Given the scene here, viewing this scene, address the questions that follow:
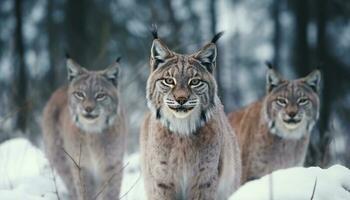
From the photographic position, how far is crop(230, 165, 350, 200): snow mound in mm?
4109

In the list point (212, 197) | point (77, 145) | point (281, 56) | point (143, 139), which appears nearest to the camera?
point (212, 197)

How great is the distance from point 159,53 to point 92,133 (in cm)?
280

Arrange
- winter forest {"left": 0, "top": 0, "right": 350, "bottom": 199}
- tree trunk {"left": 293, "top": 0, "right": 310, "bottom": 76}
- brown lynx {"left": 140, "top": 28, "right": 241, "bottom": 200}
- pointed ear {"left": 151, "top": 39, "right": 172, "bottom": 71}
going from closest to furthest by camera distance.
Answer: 1. brown lynx {"left": 140, "top": 28, "right": 241, "bottom": 200}
2. pointed ear {"left": 151, "top": 39, "right": 172, "bottom": 71}
3. winter forest {"left": 0, "top": 0, "right": 350, "bottom": 199}
4. tree trunk {"left": 293, "top": 0, "right": 310, "bottom": 76}

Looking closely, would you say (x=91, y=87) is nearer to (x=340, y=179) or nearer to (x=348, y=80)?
(x=340, y=179)

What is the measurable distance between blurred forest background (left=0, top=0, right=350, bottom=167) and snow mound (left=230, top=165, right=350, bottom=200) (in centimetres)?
769

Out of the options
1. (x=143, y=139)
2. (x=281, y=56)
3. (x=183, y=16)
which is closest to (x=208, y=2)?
(x=183, y=16)

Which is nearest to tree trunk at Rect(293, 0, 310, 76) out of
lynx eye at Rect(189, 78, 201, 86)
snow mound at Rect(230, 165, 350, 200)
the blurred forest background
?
the blurred forest background

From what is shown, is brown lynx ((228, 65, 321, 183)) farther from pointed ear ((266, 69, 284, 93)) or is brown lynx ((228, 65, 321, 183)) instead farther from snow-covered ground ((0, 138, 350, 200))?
snow-covered ground ((0, 138, 350, 200))

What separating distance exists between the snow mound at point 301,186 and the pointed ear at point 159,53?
1.34m

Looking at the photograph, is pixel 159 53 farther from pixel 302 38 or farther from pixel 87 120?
pixel 302 38

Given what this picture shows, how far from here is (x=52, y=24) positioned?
65.6ft

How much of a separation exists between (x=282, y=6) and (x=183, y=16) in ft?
10.1

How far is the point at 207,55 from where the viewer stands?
5312 mm

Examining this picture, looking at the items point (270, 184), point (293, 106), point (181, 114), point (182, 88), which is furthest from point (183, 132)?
point (293, 106)
